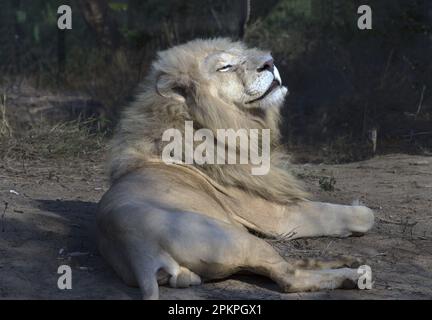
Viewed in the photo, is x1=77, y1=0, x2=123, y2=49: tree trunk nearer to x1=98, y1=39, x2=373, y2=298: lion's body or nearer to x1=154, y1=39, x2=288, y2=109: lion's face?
x1=98, y1=39, x2=373, y2=298: lion's body

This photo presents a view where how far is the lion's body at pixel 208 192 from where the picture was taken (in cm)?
430

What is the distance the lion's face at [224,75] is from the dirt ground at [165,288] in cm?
86

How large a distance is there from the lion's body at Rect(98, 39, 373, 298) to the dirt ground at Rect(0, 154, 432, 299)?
0.35ft

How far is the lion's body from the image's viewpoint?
14.1 ft

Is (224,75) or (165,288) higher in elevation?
(224,75)

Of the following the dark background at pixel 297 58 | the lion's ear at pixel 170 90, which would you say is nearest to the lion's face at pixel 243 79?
the lion's ear at pixel 170 90

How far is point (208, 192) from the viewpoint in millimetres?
5031

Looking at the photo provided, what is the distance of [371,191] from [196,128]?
73.4 inches

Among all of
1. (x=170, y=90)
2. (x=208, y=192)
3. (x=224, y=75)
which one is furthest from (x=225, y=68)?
(x=208, y=192)

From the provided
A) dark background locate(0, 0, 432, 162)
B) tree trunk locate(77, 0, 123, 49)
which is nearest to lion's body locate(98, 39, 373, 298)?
dark background locate(0, 0, 432, 162)

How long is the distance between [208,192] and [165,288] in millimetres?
883

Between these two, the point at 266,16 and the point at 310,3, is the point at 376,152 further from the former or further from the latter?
the point at 266,16

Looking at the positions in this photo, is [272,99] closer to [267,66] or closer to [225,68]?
[267,66]
